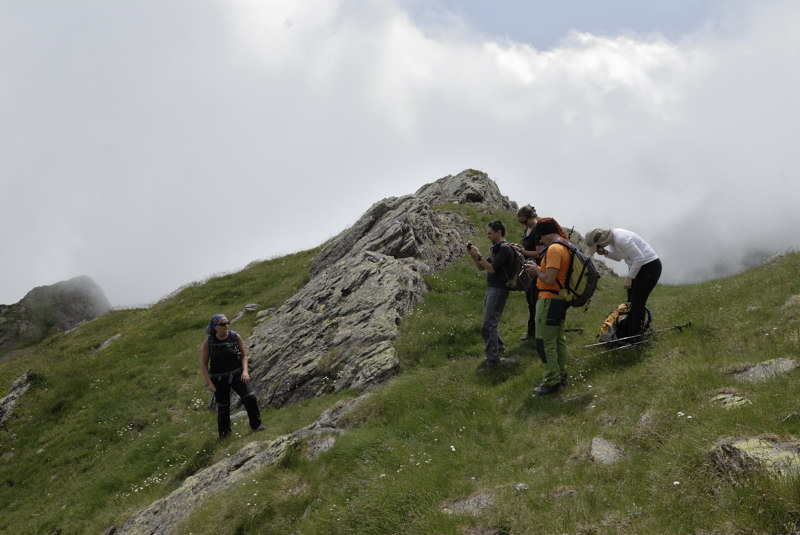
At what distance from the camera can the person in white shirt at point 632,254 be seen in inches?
412

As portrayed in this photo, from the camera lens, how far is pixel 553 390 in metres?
10.7

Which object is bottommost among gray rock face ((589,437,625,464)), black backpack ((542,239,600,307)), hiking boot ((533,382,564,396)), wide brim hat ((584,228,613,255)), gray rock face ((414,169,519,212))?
gray rock face ((589,437,625,464))

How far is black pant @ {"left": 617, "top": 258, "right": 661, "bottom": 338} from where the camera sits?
1057 centimetres

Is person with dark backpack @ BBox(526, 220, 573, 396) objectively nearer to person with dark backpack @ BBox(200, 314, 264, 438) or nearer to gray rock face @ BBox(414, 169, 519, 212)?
person with dark backpack @ BBox(200, 314, 264, 438)

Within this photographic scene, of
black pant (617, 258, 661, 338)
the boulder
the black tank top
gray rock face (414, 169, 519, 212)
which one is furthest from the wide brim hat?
gray rock face (414, 169, 519, 212)

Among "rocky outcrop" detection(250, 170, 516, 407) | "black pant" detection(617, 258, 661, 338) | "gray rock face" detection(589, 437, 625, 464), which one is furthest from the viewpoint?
"rocky outcrop" detection(250, 170, 516, 407)

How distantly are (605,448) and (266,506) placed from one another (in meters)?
6.50

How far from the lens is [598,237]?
1045 cm

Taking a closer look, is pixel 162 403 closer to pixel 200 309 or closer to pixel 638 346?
pixel 200 309

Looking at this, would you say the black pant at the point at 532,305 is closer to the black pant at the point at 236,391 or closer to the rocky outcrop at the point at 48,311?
the black pant at the point at 236,391

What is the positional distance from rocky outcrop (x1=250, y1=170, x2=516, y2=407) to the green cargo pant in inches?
204

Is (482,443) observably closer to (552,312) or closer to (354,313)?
Answer: (552,312)

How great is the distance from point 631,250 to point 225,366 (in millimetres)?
11718

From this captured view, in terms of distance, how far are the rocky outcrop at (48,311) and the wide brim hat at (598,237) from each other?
65353 mm
